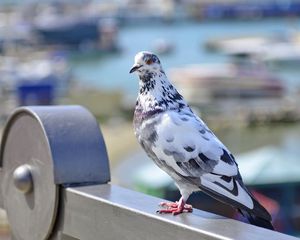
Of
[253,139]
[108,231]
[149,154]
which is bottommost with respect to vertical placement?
[253,139]

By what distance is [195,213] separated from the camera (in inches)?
64.1

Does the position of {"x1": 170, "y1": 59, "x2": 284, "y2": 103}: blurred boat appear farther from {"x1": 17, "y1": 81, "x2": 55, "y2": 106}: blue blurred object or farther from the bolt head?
the bolt head

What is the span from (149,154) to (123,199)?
6.0 inches

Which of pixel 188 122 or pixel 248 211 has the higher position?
pixel 188 122

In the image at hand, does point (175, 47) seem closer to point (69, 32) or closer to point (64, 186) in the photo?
point (69, 32)

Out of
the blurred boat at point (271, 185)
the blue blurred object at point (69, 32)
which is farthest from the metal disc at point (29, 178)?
the blue blurred object at point (69, 32)

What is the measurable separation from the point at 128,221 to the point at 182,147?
0.69 feet

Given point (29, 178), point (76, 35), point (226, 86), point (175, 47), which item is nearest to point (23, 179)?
point (29, 178)

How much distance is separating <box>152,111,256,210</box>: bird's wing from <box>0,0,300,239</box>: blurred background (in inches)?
12.5

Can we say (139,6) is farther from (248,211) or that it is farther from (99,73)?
(248,211)

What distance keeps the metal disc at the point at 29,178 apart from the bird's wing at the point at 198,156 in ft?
0.81

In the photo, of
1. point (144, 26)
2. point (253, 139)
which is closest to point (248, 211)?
point (253, 139)

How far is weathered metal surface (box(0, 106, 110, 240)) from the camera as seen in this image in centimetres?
176

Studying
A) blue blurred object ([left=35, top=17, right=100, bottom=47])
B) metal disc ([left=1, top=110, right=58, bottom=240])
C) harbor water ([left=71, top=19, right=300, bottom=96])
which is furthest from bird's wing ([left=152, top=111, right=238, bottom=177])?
blue blurred object ([left=35, top=17, right=100, bottom=47])
